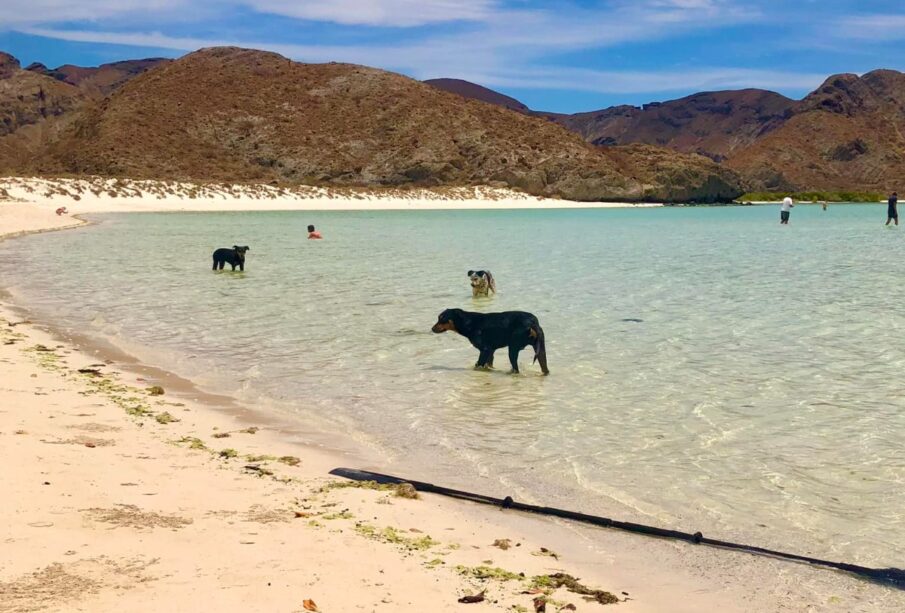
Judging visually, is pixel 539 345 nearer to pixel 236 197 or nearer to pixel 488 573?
pixel 488 573

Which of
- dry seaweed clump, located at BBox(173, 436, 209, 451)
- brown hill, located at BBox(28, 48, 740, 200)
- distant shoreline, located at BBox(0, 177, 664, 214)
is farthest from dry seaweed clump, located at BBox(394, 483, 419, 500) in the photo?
brown hill, located at BBox(28, 48, 740, 200)

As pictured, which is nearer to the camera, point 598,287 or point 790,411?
point 790,411

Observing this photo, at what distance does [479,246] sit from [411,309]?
20293 millimetres

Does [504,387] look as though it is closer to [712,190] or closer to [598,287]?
[598,287]

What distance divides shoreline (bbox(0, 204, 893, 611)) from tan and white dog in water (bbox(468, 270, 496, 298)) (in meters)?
11.7

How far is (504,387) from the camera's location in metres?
10.8

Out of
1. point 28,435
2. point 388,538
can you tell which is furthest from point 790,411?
point 28,435

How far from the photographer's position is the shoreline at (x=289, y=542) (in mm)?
4488

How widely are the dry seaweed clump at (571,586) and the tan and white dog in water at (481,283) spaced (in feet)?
46.1

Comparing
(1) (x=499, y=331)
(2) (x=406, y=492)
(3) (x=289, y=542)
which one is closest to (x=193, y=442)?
(2) (x=406, y=492)

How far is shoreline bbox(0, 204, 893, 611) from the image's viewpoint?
177 inches

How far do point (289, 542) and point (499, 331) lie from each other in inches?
259

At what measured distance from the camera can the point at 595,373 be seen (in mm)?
11633

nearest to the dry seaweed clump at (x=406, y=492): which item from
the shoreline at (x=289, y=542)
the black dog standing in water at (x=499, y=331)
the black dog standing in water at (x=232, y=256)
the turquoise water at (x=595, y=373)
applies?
the shoreline at (x=289, y=542)
